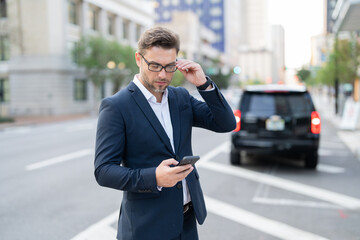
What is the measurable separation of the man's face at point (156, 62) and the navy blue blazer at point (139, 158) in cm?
9

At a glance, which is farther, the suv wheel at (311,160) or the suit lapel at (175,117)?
the suv wheel at (311,160)

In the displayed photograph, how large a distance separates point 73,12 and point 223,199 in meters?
33.0

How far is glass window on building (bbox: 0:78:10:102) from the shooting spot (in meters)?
32.8

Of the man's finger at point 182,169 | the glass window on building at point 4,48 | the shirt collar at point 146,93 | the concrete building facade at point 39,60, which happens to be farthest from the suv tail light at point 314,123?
the glass window on building at point 4,48

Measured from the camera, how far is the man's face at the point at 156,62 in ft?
6.82

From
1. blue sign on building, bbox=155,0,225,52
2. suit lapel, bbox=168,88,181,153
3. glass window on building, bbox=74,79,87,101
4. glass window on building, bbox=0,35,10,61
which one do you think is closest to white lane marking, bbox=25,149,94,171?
suit lapel, bbox=168,88,181,153

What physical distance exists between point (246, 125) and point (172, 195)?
6042mm

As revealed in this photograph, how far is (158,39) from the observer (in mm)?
2039

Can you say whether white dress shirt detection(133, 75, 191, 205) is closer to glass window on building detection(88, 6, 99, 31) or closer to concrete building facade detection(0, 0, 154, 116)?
concrete building facade detection(0, 0, 154, 116)

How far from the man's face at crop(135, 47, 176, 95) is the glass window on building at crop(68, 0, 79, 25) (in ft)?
114

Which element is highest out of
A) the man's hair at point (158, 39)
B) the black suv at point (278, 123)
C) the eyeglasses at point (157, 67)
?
the man's hair at point (158, 39)

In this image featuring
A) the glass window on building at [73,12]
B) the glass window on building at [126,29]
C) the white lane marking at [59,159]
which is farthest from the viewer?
the glass window on building at [126,29]

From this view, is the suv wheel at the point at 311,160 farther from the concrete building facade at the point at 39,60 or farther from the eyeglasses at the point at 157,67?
the concrete building facade at the point at 39,60

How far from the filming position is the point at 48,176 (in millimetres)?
8008
